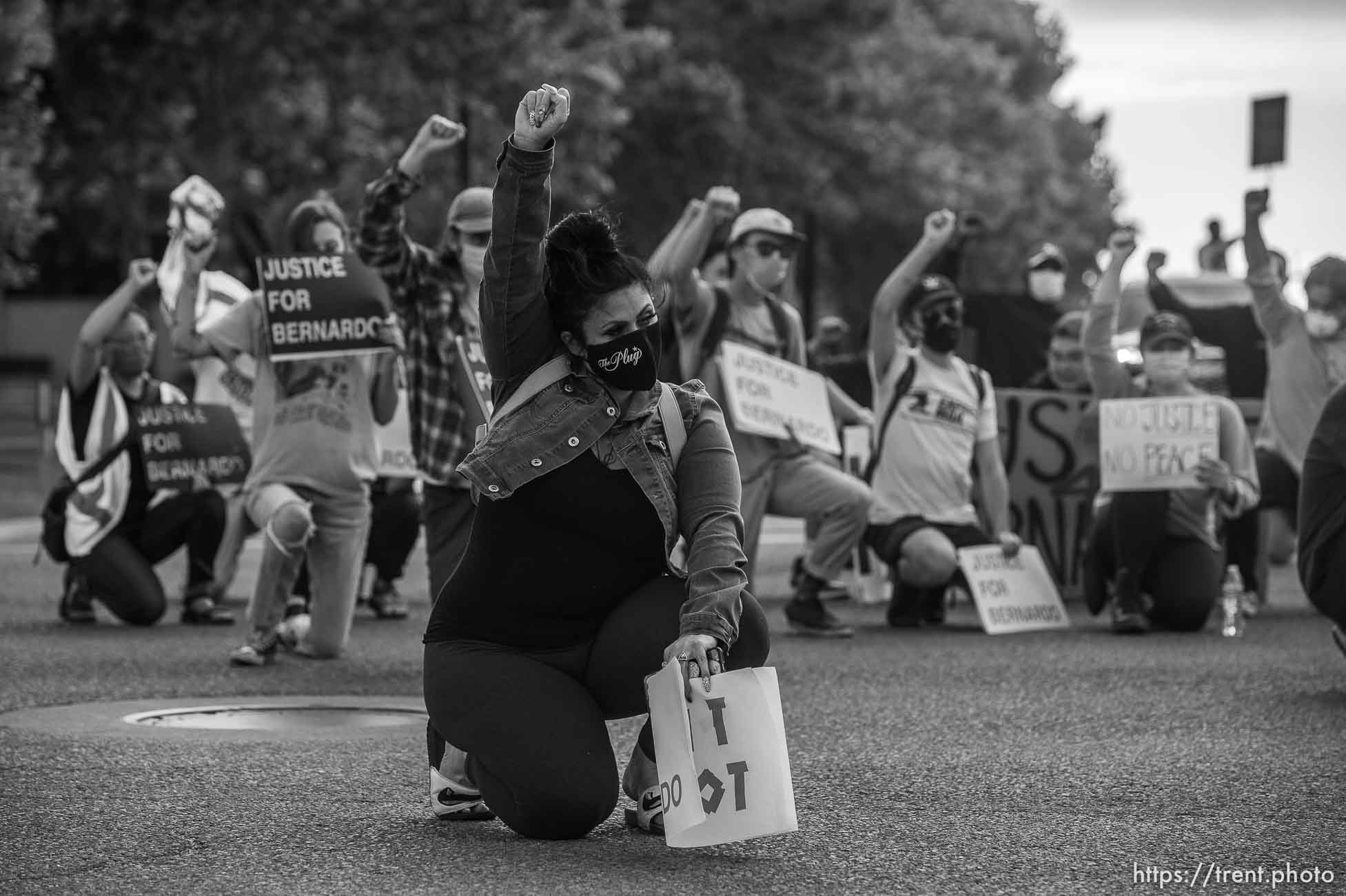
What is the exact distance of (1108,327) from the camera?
38.0 ft

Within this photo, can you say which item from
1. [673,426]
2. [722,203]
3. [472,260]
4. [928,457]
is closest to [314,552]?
[472,260]

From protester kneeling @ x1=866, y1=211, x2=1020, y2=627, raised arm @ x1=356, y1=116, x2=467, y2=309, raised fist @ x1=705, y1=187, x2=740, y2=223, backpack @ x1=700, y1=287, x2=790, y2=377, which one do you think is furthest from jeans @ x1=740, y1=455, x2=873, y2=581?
raised arm @ x1=356, y1=116, x2=467, y2=309

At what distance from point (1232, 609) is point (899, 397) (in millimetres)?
1967

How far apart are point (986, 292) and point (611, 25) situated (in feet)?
56.0

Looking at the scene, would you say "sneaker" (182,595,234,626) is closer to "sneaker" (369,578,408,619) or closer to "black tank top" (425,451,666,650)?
"sneaker" (369,578,408,619)

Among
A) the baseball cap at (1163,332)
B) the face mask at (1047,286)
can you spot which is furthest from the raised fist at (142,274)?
the face mask at (1047,286)

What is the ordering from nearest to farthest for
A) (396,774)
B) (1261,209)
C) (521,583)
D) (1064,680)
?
(521,583) < (396,774) < (1064,680) < (1261,209)

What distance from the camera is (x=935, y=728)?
751cm

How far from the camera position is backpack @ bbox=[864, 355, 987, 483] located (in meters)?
11.4

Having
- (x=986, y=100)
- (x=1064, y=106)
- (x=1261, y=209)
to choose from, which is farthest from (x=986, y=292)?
(x=1064, y=106)

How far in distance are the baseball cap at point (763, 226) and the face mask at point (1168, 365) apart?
1989 mm

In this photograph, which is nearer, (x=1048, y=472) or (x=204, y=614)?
(x=204, y=614)

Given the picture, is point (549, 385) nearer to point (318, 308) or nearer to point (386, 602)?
point (318, 308)

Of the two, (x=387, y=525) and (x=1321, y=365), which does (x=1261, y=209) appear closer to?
(x=1321, y=365)
